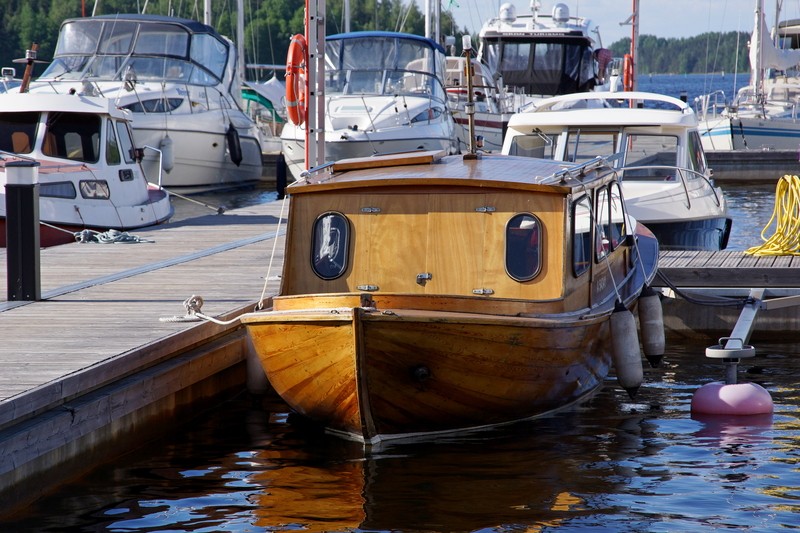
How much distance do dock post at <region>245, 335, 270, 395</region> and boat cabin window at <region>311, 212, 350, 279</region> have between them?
85 cm

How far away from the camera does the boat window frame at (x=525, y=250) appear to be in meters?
8.60

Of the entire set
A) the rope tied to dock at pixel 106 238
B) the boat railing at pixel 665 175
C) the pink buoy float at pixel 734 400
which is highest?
the boat railing at pixel 665 175

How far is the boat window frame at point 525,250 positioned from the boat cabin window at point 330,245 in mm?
1200

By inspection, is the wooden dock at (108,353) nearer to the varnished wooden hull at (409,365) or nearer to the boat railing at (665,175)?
the varnished wooden hull at (409,365)

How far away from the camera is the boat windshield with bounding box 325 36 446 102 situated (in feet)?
91.5

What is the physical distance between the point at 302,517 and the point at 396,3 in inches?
3743

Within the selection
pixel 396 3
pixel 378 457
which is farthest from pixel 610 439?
pixel 396 3

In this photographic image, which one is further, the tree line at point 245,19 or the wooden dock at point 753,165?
the tree line at point 245,19

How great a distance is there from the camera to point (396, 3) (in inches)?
3907

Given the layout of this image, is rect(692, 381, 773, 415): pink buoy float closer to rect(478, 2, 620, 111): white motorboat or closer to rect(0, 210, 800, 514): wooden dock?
rect(0, 210, 800, 514): wooden dock

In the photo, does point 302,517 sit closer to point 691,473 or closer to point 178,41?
point 691,473

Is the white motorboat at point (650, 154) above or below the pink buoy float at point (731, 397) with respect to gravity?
above

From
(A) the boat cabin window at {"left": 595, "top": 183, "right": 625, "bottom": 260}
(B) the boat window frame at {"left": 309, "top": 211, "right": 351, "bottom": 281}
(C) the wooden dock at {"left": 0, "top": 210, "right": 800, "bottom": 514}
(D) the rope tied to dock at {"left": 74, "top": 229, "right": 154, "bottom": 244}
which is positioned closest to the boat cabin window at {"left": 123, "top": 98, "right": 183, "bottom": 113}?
(D) the rope tied to dock at {"left": 74, "top": 229, "right": 154, "bottom": 244}

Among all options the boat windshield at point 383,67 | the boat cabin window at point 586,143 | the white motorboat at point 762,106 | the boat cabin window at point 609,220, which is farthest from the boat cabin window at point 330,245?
the white motorboat at point 762,106
